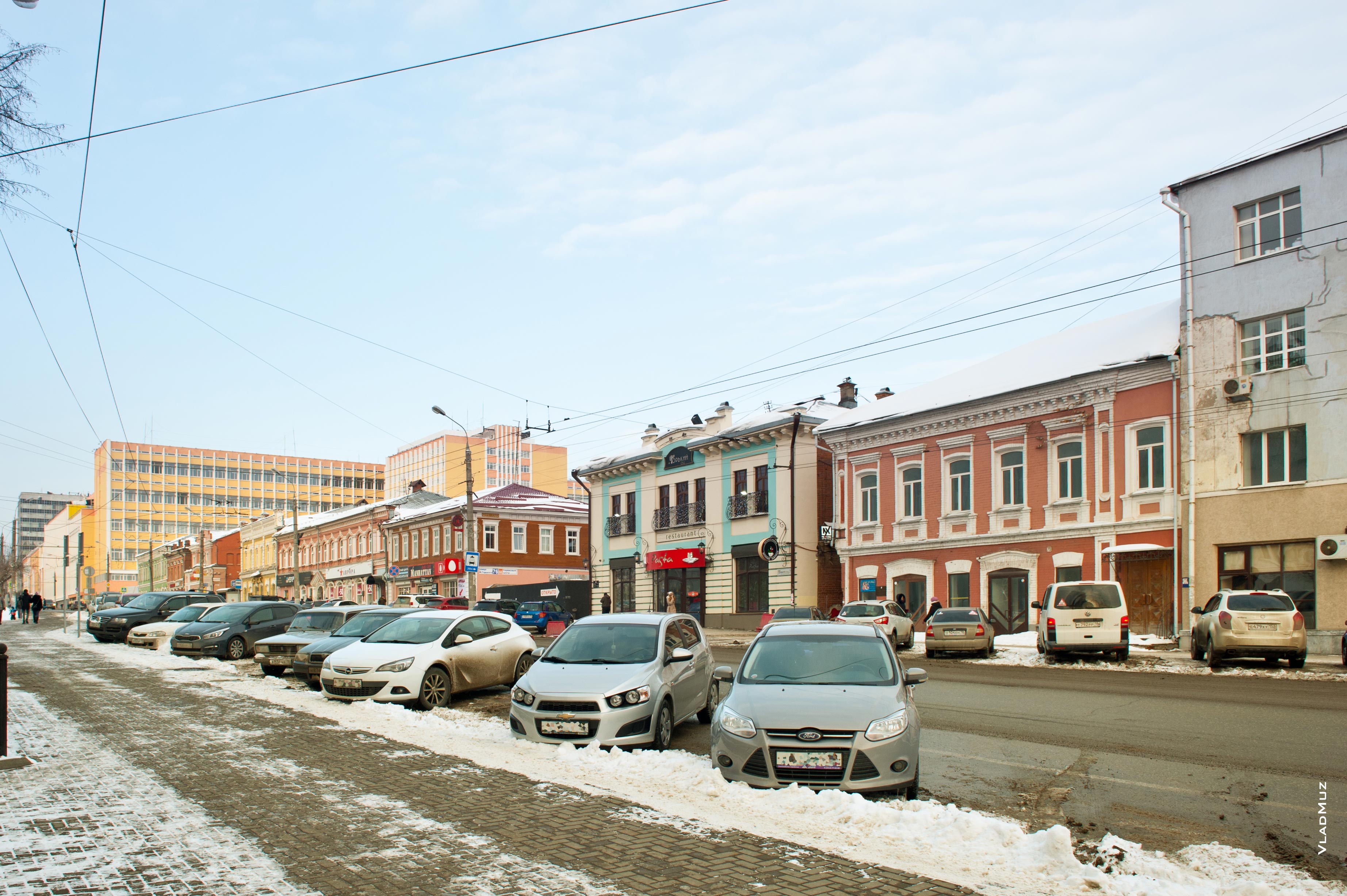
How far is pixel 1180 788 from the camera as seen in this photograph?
8812mm

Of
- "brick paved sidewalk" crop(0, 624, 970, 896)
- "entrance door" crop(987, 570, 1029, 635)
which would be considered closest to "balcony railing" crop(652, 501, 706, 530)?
"entrance door" crop(987, 570, 1029, 635)

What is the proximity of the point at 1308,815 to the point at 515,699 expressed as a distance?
7.34 metres

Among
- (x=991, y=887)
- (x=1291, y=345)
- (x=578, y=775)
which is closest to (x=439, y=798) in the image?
(x=578, y=775)

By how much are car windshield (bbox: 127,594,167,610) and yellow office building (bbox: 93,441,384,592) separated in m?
84.1

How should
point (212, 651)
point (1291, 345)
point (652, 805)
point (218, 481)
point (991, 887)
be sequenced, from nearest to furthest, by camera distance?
point (991, 887)
point (652, 805)
point (212, 651)
point (1291, 345)
point (218, 481)

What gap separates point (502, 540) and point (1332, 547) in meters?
42.5

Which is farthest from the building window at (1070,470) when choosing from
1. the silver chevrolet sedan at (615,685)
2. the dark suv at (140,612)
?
the dark suv at (140,612)

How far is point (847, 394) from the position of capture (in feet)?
149

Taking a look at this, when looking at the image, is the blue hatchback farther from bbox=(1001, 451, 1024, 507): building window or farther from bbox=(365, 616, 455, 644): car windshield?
bbox=(365, 616, 455, 644): car windshield

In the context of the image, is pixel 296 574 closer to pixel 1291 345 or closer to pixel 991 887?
pixel 1291 345

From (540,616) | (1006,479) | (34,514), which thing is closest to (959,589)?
(1006,479)

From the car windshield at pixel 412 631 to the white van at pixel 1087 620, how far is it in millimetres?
13773

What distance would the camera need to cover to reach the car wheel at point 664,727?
10.6 metres

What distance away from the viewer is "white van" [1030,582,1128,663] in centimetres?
2203
